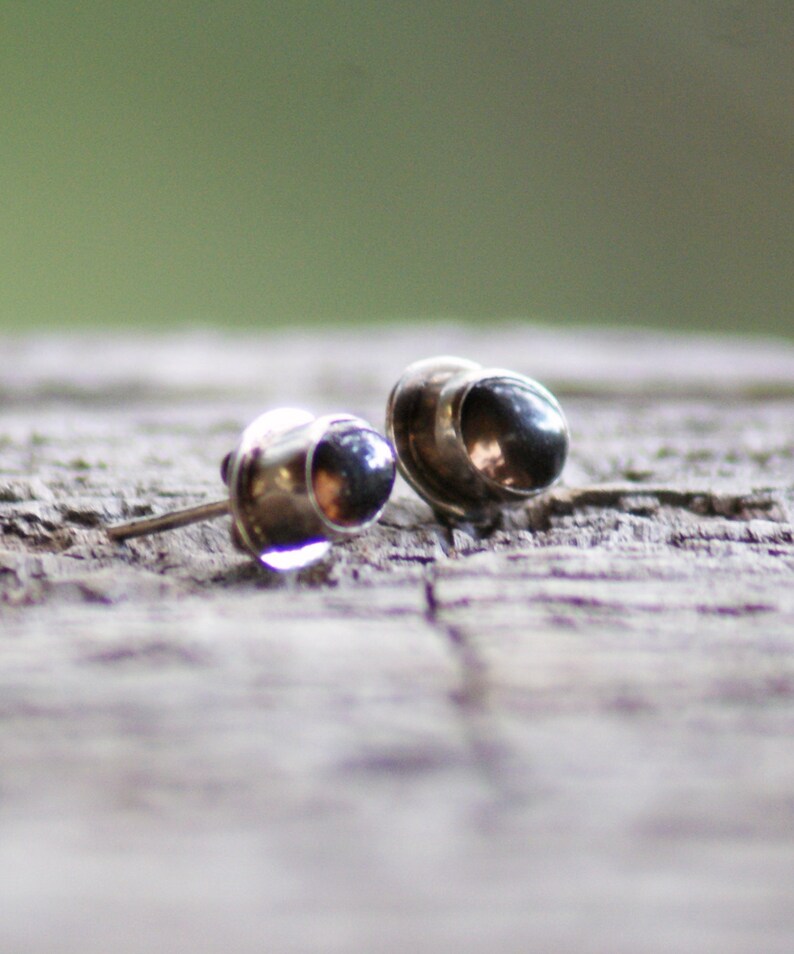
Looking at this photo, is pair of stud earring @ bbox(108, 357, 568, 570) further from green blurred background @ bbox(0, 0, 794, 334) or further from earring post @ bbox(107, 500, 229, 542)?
green blurred background @ bbox(0, 0, 794, 334)

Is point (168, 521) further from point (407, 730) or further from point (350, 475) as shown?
point (407, 730)

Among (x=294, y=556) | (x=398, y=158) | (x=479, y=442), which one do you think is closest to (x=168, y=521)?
(x=294, y=556)

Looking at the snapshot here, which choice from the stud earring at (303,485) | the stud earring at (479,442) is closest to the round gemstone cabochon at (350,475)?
the stud earring at (303,485)

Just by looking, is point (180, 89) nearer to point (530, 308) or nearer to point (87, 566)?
point (530, 308)

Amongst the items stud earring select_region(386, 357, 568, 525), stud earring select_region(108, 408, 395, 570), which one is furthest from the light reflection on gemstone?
stud earring select_region(386, 357, 568, 525)

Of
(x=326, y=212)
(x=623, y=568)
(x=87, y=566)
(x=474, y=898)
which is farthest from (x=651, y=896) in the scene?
(x=326, y=212)
